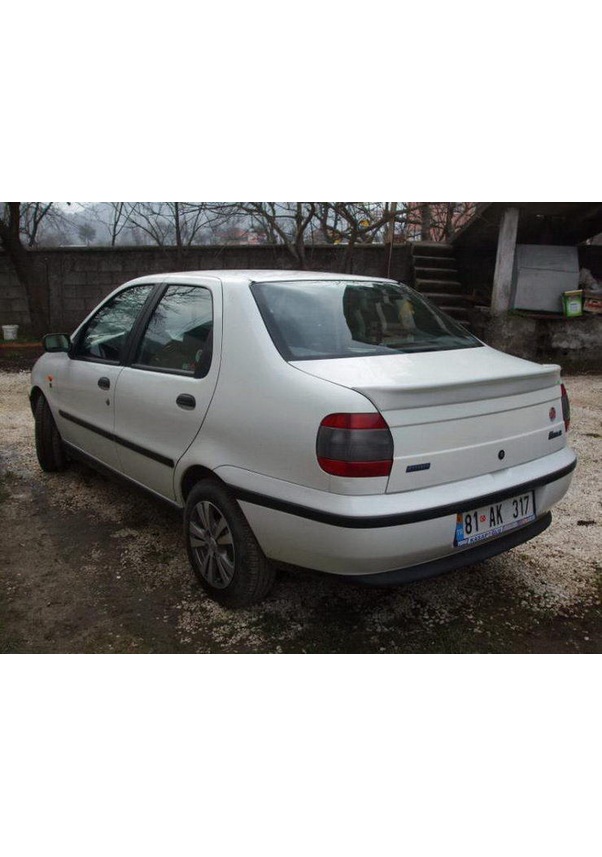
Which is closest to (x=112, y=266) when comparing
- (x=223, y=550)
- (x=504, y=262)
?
(x=504, y=262)

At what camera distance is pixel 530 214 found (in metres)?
9.66

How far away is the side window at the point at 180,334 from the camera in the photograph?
9.83ft

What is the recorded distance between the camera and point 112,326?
391cm

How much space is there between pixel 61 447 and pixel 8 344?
675 centimetres

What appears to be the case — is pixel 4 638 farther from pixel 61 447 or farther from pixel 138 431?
pixel 61 447

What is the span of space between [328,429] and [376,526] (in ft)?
1.22

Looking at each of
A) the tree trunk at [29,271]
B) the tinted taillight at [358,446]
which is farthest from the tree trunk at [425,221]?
the tinted taillight at [358,446]

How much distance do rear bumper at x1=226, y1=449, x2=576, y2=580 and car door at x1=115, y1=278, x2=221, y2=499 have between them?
0.53 metres

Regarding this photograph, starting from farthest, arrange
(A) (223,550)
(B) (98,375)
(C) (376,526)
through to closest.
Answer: (B) (98,375) < (A) (223,550) < (C) (376,526)

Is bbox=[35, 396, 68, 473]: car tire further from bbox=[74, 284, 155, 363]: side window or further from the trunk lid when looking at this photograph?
the trunk lid

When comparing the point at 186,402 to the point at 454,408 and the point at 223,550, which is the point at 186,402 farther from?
the point at 454,408

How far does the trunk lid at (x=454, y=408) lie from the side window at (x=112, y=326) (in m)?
1.50

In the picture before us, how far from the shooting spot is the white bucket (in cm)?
1091

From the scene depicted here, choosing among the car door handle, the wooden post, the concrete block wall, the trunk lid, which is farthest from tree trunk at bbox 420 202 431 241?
the car door handle
